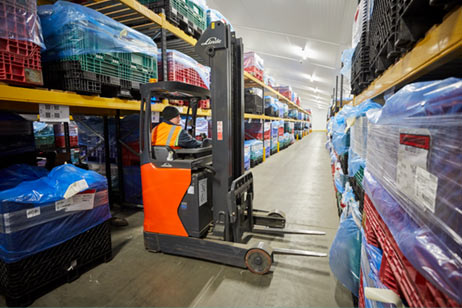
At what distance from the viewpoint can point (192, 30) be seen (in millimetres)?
4484

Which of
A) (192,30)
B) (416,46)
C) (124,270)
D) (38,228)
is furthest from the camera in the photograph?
(192,30)

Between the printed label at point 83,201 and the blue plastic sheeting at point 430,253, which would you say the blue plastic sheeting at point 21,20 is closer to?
the printed label at point 83,201

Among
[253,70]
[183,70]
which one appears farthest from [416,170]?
[253,70]

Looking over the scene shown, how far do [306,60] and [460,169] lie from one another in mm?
16173

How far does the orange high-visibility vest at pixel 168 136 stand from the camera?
2.84 m

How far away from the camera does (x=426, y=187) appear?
0.71 meters

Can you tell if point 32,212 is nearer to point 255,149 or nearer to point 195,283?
point 195,283

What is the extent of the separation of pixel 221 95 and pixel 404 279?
2187 mm

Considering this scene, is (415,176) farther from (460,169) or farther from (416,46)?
(416,46)

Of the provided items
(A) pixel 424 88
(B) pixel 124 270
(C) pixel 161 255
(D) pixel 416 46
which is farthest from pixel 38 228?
(D) pixel 416 46

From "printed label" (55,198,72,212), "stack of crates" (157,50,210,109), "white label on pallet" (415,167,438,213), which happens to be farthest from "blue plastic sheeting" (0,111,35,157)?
"white label on pallet" (415,167,438,213)

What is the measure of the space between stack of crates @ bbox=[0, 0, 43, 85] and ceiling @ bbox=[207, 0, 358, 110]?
8.06 meters

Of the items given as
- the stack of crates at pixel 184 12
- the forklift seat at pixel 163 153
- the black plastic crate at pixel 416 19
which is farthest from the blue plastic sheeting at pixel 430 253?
the stack of crates at pixel 184 12

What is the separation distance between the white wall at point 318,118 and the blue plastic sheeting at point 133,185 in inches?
1757
